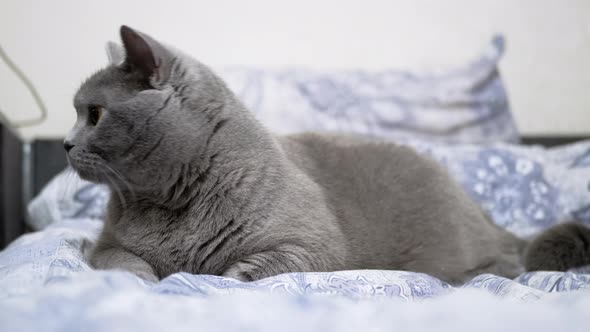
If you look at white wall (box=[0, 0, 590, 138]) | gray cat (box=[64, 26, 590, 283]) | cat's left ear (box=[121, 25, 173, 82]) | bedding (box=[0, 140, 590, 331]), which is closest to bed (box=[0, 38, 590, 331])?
bedding (box=[0, 140, 590, 331])

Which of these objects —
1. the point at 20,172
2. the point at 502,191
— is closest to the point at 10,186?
the point at 20,172

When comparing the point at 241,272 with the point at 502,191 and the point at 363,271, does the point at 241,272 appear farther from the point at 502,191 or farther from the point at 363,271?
the point at 502,191

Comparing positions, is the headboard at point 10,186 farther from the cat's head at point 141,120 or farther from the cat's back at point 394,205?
the cat's back at point 394,205

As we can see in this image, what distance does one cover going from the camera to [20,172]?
2246mm

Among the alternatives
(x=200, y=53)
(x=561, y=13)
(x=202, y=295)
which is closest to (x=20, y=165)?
(x=200, y=53)

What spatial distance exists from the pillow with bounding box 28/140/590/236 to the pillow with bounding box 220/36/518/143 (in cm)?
25

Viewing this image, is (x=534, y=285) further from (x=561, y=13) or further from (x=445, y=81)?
(x=561, y=13)

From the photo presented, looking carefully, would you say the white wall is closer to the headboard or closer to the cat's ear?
the headboard

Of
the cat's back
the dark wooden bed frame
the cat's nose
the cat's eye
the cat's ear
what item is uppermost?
the cat's ear

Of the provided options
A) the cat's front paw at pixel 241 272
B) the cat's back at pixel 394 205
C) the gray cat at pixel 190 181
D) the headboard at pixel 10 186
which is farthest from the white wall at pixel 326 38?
the cat's front paw at pixel 241 272

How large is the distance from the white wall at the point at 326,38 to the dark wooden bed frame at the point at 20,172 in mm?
182

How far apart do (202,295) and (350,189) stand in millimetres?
697

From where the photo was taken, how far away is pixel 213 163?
3.81ft

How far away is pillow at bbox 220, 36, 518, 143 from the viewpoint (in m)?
2.26
